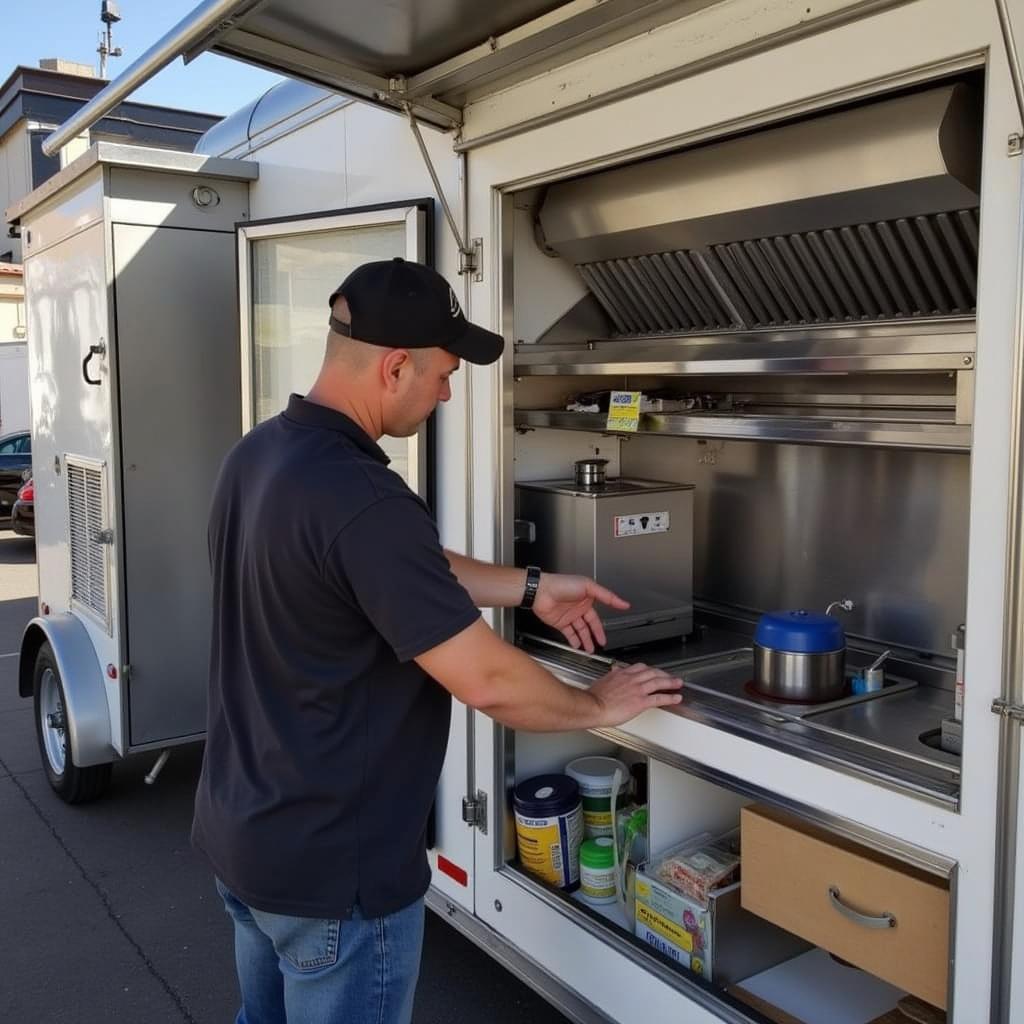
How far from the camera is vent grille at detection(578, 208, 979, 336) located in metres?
2.09

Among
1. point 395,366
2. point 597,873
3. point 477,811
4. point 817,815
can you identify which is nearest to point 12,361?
point 477,811

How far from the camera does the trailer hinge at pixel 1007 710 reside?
150cm

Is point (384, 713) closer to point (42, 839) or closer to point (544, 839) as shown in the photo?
point (544, 839)

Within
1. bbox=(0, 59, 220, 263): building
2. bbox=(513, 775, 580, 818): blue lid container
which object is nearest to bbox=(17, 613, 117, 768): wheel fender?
bbox=(513, 775, 580, 818): blue lid container

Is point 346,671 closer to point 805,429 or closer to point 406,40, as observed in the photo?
point 805,429

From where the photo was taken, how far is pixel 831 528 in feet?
8.76

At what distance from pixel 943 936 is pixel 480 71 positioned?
6.54 feet

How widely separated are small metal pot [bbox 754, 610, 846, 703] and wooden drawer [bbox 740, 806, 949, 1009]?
0.26 m

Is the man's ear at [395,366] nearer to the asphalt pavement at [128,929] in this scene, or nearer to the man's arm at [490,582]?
the man's arm at [490,582]

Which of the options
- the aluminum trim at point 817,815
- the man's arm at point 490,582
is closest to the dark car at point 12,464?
the man's arm at point 490,582

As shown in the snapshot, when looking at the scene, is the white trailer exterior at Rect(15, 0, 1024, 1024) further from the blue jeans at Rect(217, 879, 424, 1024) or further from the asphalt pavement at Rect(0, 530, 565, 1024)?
the blue jeans at Rect(217, 879, 424, 1024)

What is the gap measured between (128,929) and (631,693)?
2214 mm

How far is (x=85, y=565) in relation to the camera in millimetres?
4051

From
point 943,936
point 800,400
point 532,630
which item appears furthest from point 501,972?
point 800,400
